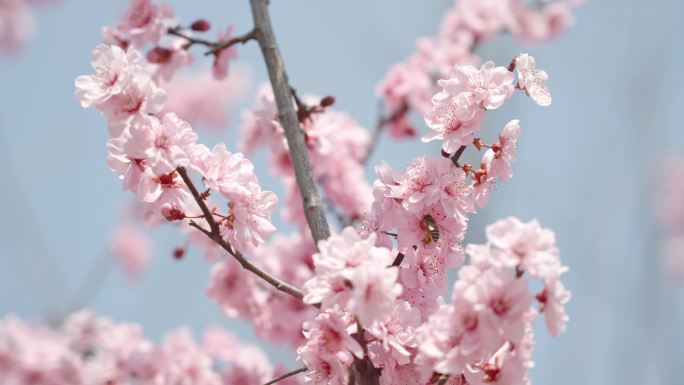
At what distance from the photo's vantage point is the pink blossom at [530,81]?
1.87m

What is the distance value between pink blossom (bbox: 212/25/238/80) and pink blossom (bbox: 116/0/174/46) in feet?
0.84

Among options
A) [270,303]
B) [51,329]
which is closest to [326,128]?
[270,303]

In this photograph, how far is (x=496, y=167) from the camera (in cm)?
190

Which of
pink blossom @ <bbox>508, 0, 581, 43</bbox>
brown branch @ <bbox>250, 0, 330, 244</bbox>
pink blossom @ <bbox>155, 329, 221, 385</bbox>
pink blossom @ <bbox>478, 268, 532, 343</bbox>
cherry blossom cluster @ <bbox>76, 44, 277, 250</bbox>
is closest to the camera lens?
pink blossom @ <bbox>478, 268, 532, 343</bbox>

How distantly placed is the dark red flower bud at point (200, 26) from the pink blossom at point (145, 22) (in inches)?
3.8

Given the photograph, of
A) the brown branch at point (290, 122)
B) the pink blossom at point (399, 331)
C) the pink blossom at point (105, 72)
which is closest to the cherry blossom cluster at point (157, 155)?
the pink blossom at point (105, 72)

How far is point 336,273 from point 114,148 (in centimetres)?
71

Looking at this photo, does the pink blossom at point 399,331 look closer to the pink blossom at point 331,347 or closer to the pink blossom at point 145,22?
the pink blossom at point 331,347

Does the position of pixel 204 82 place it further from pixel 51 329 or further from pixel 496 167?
pixel 496 167

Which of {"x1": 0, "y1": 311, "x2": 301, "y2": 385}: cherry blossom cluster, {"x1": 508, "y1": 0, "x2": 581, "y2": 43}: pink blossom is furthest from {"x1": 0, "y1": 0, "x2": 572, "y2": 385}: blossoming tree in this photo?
{"x1": 508, "y1": 0, "x2": 581, "y2": 43}: pink blossom

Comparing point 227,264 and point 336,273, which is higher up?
point 227,264

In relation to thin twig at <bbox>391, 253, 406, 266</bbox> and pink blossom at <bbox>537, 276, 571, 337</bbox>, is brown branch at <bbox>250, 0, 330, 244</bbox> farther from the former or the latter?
pink blossom at <bbox>537, 276, 571, 337</bbox>

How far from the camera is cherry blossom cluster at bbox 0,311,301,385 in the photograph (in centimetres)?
327

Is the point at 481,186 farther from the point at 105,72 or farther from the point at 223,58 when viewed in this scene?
the point at 223,58
